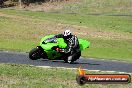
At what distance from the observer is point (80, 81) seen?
10805 mm

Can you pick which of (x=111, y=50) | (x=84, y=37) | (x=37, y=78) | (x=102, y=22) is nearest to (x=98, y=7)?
(x=102, y=22)

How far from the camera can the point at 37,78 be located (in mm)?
17078

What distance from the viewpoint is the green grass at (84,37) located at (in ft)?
112

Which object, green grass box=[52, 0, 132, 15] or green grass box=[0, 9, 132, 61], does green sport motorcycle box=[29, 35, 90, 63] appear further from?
green grass box=[52, 0, 132, 15]

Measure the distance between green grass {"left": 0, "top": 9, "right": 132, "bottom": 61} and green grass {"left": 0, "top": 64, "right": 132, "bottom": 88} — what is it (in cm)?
1200

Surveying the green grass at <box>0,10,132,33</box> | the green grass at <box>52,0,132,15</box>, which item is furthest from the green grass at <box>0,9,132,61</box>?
the green grass at <box>52,0,132,15</box>

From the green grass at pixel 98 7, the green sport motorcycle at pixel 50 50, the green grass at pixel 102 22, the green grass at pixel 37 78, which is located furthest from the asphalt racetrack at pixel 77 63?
the green grass at pixel 98 7

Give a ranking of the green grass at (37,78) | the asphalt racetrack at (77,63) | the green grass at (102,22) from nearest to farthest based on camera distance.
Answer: the green grass at (37,78), the asphalt racetrack at (77,63), the green grass at (102,22)

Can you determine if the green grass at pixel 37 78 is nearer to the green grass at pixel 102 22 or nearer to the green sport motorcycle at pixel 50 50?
the green sport motorcycle at pixel 50 50

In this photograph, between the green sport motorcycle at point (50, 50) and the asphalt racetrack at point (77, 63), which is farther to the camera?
the green sport motorcycle at point (50, 50)

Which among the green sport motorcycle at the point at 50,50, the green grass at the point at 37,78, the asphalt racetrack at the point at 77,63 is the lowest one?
the asphalt racetrack at the point at 77,63

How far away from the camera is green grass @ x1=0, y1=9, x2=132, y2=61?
34125 millimetres

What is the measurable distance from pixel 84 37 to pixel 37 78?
2984cm

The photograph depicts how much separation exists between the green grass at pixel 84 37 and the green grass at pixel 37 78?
12.0m
